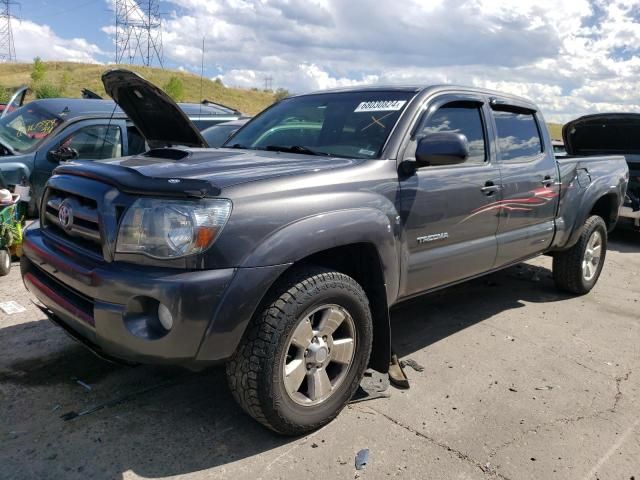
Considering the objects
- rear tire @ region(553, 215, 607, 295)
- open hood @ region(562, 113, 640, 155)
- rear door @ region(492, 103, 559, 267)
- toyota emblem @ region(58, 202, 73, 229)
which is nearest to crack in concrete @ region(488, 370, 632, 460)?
rear door @ region(492, 103, 559, 267)

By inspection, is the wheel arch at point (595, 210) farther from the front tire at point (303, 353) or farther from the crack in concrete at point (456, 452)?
the front tire at point (303, 353)

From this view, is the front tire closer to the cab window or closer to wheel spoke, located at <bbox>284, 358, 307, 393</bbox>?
wheel spoke, located at <bbox>284, 358, 307, 393</bbox>

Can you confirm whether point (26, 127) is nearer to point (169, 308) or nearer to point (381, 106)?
point (381, 106)

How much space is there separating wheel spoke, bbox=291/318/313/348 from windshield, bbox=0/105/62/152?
5.54m

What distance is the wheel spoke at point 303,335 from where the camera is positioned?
264 cm

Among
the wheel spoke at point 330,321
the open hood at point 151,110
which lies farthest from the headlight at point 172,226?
the open hood at point 151,110

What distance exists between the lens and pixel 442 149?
3045mm

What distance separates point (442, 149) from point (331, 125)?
34.1 inches

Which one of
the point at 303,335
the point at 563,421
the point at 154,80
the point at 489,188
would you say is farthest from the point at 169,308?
the point at 154,80

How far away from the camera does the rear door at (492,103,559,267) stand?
408 cm

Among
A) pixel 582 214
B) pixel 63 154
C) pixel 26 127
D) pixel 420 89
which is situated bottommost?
pixel 582 214

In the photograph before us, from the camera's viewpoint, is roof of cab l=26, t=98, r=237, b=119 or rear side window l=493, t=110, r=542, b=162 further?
roof of cab l=26, t=98, r=237, b=119

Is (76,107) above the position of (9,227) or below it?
above

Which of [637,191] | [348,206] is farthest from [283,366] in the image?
[637,191]
